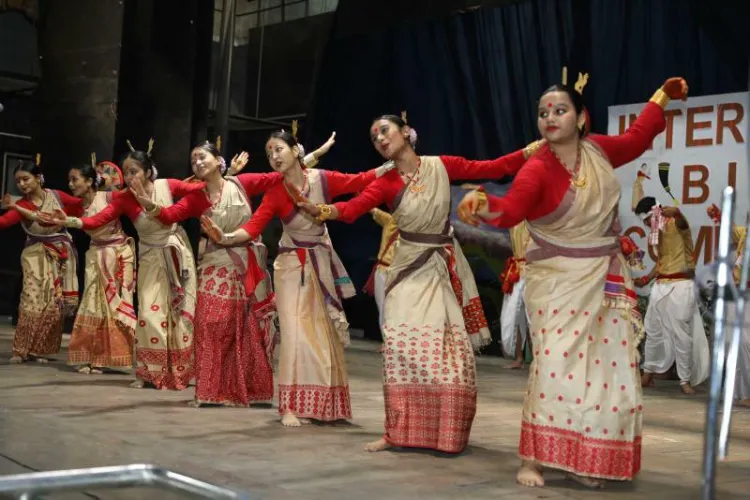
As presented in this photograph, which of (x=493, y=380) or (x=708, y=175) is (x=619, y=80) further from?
(x=493, y=380)

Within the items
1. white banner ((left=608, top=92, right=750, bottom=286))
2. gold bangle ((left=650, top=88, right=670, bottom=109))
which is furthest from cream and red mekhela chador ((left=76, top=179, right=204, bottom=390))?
white banner ((left=608, top=92, right=750, bottom=286))

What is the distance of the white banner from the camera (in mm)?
7914

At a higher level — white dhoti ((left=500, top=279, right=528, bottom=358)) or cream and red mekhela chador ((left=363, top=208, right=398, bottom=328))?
cream and red mekhela chador ((left=363, top=208, right=398, bottom=328))

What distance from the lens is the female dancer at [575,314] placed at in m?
3.66

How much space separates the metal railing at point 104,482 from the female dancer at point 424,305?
271cm

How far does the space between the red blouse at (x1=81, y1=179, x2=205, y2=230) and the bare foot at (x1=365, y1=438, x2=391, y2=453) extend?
2.50 meters

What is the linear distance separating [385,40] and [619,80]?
2940mm

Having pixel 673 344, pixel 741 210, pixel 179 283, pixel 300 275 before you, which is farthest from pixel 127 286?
pixel 741 210

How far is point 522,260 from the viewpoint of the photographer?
8516mm

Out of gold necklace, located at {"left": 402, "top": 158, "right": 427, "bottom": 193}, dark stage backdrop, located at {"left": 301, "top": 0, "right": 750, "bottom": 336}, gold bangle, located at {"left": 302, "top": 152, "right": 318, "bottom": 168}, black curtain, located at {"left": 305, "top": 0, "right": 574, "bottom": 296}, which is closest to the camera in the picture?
gold necklace, located at {"left": 402, "top": 158, "right": 427, "bottom": 193}

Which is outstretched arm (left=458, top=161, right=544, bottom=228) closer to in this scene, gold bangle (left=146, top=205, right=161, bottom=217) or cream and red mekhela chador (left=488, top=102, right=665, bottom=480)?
cream and red mekhela chador (left=488, top=102, right=665, bottom=480)

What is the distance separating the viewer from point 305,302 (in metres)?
5.16

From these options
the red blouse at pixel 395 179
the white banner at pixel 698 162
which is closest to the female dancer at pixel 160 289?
the red blouse at pixel 395 179

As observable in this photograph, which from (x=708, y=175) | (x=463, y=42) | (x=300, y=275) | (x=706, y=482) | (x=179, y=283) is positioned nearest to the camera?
(x=706, y=482)
